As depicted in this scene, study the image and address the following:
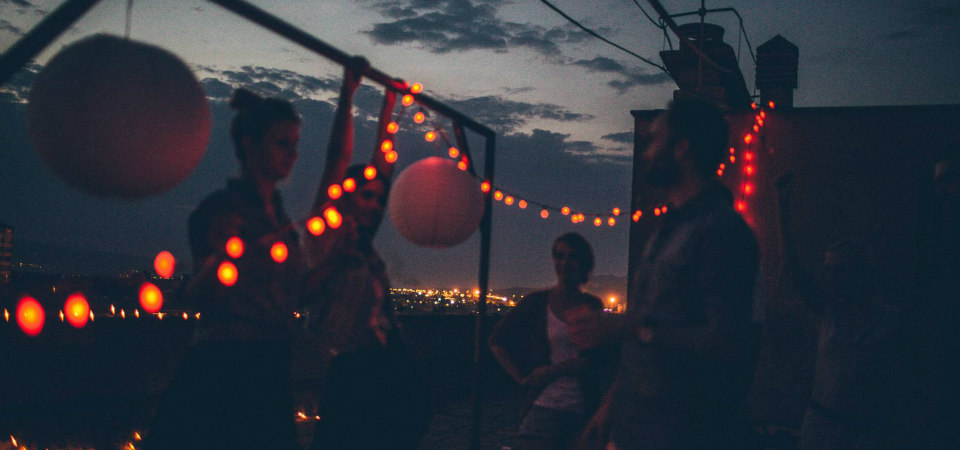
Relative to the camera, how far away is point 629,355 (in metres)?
1.96

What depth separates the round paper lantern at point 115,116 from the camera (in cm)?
154

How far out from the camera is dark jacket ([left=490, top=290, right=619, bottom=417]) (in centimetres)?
309

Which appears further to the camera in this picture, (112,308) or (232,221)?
(112,308)

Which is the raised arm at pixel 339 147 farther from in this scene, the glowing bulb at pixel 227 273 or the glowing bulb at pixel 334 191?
the glowing bulb at pixel 227 273

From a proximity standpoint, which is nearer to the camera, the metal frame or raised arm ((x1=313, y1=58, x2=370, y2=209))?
the metal frame

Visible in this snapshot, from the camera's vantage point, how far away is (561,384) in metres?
3.07

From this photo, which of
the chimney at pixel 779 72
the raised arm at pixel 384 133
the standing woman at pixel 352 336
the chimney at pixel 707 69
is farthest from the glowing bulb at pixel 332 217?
the chimney at pixel 779 72

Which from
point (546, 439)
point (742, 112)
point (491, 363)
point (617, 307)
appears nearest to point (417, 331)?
point (491, 363)

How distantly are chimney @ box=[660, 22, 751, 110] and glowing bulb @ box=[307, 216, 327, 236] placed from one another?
20.0 feet

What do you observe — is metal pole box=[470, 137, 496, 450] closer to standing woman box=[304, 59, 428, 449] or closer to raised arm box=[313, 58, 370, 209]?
standing woman box=[304, 59, 428, 449]

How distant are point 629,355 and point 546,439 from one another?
116cm

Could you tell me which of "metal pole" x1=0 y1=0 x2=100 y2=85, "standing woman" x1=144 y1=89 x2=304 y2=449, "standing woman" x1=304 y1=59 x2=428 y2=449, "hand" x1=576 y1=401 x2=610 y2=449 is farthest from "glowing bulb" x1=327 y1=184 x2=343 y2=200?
"hand" x1=576 y1=401 x2=610 y2=449

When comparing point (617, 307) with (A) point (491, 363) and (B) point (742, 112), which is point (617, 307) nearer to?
(A) point (491, 363)

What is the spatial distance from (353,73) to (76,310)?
48.7 inches
